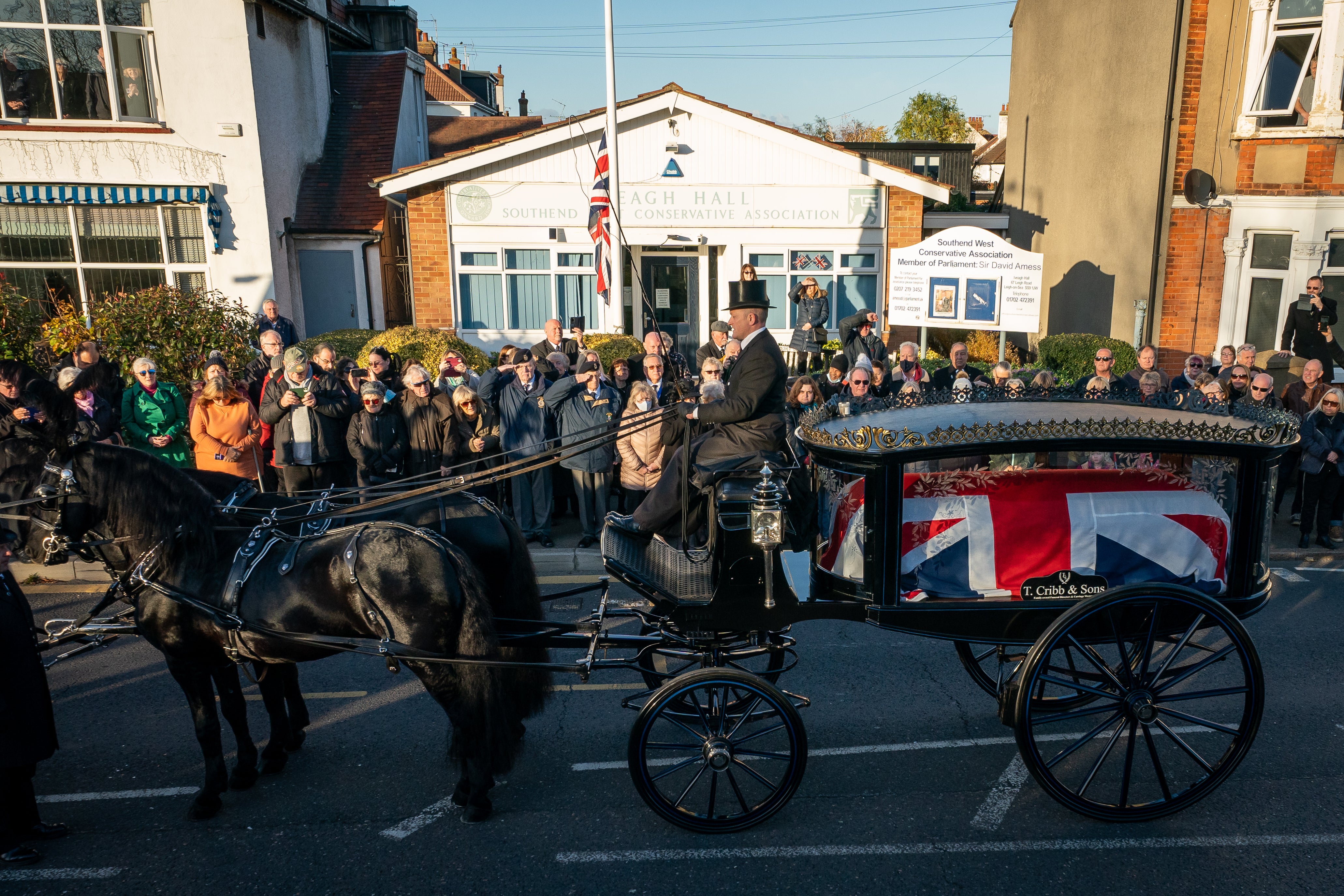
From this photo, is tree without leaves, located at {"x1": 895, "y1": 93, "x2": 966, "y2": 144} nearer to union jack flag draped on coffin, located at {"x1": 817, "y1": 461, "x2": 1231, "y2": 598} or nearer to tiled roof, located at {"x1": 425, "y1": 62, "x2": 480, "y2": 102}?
tiled roof, located at {"x1": 425, "y1": 62, "x2": 480, "y2": 102}

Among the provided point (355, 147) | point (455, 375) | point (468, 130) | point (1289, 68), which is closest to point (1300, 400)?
point (1289, 68)

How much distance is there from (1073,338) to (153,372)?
12.2 meters

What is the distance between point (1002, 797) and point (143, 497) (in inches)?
182

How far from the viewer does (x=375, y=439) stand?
27.6ft

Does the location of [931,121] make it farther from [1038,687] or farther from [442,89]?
[1038,687]

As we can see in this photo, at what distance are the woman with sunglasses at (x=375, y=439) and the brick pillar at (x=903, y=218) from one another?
955cm

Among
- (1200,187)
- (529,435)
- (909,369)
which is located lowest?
(529,435)

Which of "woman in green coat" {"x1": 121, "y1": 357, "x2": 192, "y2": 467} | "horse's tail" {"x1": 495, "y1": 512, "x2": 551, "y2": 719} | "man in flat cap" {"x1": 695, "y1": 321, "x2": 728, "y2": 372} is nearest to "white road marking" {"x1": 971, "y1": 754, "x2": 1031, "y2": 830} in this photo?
"horse's tail" {"x1": 495, "y1": 512, "x2": 551, "y2": 719}

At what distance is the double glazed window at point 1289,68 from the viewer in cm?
1288

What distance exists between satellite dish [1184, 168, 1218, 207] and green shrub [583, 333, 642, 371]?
8.78m

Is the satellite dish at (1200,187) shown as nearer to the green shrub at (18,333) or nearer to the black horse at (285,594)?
the black horse at (285,594)

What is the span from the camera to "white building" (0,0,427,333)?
1468cm

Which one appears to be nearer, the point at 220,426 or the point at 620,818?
the point at 620,818

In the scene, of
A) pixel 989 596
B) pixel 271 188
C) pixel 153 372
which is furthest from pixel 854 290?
pixel 989 596
